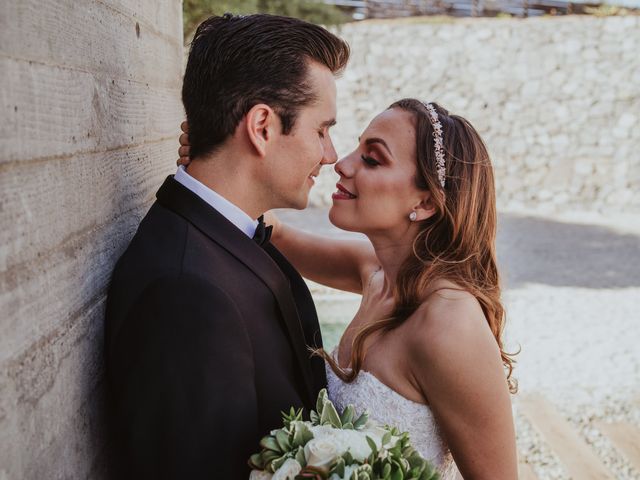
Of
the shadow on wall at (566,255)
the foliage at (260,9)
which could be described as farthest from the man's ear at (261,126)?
the shadow on wall at (566,255)

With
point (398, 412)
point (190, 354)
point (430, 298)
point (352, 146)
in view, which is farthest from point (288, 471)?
Result: point (352, 146)

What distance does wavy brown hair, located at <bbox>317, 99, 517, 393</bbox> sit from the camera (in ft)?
7.91

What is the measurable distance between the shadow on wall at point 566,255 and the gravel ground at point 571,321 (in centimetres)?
1

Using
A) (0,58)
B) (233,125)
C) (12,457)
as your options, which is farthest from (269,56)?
(12,457)

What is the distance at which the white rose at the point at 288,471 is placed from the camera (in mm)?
1433

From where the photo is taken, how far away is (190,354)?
1.52 meters

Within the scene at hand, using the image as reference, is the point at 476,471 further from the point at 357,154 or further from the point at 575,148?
the point at 575,148

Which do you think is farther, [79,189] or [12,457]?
[79,189]

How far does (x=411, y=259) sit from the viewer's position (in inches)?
101

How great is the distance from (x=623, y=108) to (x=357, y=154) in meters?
13.0

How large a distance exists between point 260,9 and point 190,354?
11.3m

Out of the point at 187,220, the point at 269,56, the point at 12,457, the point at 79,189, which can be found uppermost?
the point at 269,56

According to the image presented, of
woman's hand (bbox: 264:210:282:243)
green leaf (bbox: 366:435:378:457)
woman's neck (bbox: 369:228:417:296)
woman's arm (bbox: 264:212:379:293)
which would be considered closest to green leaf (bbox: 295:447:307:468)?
green leaf (bbox: 366:435:378:457)

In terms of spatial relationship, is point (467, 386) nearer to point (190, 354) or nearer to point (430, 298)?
point (430, 298)
